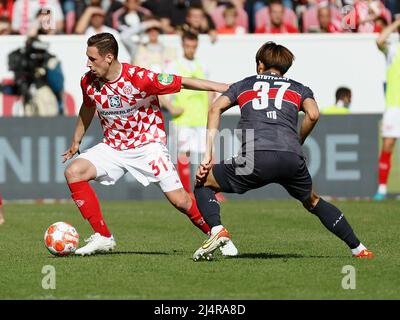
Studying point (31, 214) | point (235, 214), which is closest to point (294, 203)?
point (235, 214)

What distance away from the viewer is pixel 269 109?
9.83m

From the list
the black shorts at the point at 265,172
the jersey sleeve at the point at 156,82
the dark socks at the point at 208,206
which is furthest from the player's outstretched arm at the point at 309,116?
the jersey sleeve at the point at 156,82

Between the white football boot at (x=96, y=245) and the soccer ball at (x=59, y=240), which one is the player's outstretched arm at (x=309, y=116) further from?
the soccer ball at (x=59, y=240)

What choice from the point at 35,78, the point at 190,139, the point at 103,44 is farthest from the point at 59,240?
the point at 35,78

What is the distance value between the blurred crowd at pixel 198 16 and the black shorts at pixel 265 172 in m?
11.2

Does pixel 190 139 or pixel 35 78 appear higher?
pixel 35 78

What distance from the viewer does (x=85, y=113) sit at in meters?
11.1

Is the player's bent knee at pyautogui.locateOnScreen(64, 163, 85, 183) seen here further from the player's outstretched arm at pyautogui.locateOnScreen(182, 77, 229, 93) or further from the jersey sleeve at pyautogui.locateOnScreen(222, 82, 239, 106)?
the jersey sleeve at pyautogui.locateOnScreen(222, 82, 239, 106)

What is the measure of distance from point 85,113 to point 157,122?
714mm

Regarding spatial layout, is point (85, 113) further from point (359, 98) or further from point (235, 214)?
point (359, 98)

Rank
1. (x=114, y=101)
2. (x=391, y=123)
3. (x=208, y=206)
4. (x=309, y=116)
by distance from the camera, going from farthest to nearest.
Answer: (x=391, y=123) < (x=114, y=101) < (x=208, y=206) < (x=309, y=116)

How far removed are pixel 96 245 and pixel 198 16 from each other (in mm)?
10760

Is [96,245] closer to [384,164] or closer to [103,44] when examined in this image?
[103,44]

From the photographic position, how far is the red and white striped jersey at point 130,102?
10719mm
